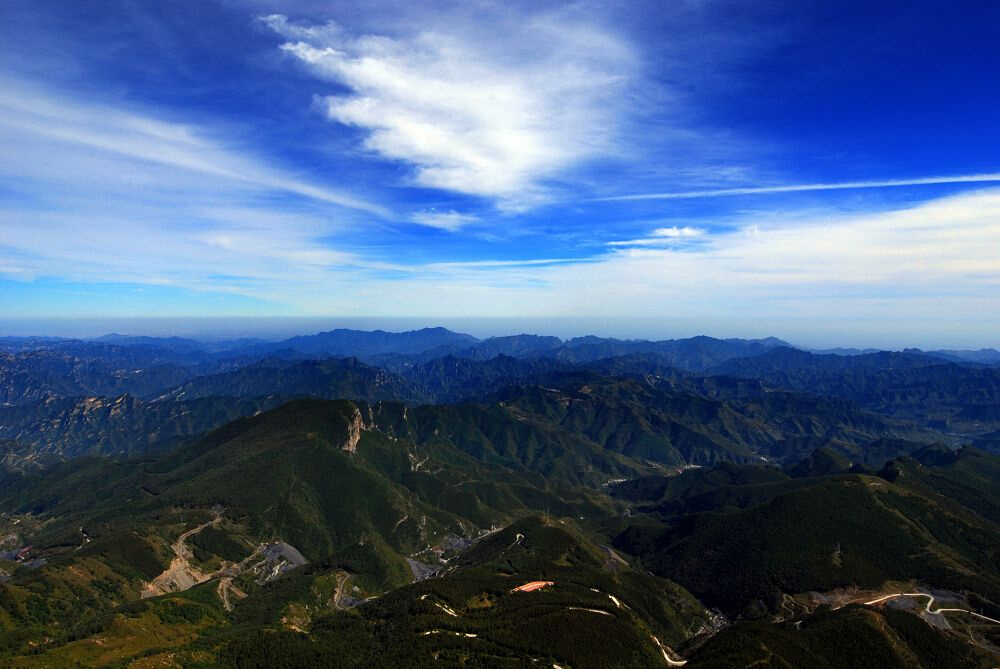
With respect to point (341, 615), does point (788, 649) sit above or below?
above

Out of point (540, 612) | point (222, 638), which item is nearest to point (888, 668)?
point (540, 612)

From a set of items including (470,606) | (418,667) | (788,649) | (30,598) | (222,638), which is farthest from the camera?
(30,598)

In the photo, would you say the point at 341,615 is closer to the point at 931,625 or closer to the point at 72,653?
the point at 72,653

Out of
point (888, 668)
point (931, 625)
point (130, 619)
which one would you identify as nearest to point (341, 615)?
point (130, 619)

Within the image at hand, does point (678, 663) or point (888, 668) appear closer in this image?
point (888, 668)

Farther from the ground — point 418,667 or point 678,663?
point 418,667

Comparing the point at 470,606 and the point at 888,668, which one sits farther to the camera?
the point at 470,606

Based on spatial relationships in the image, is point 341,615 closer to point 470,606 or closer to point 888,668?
point 470,606

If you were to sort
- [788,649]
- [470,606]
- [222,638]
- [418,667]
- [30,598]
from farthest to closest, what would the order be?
[30,598] < [470,606] < [222,638] < [788,649] < [418,667]

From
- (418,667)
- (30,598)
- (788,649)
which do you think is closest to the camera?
(418,667)
